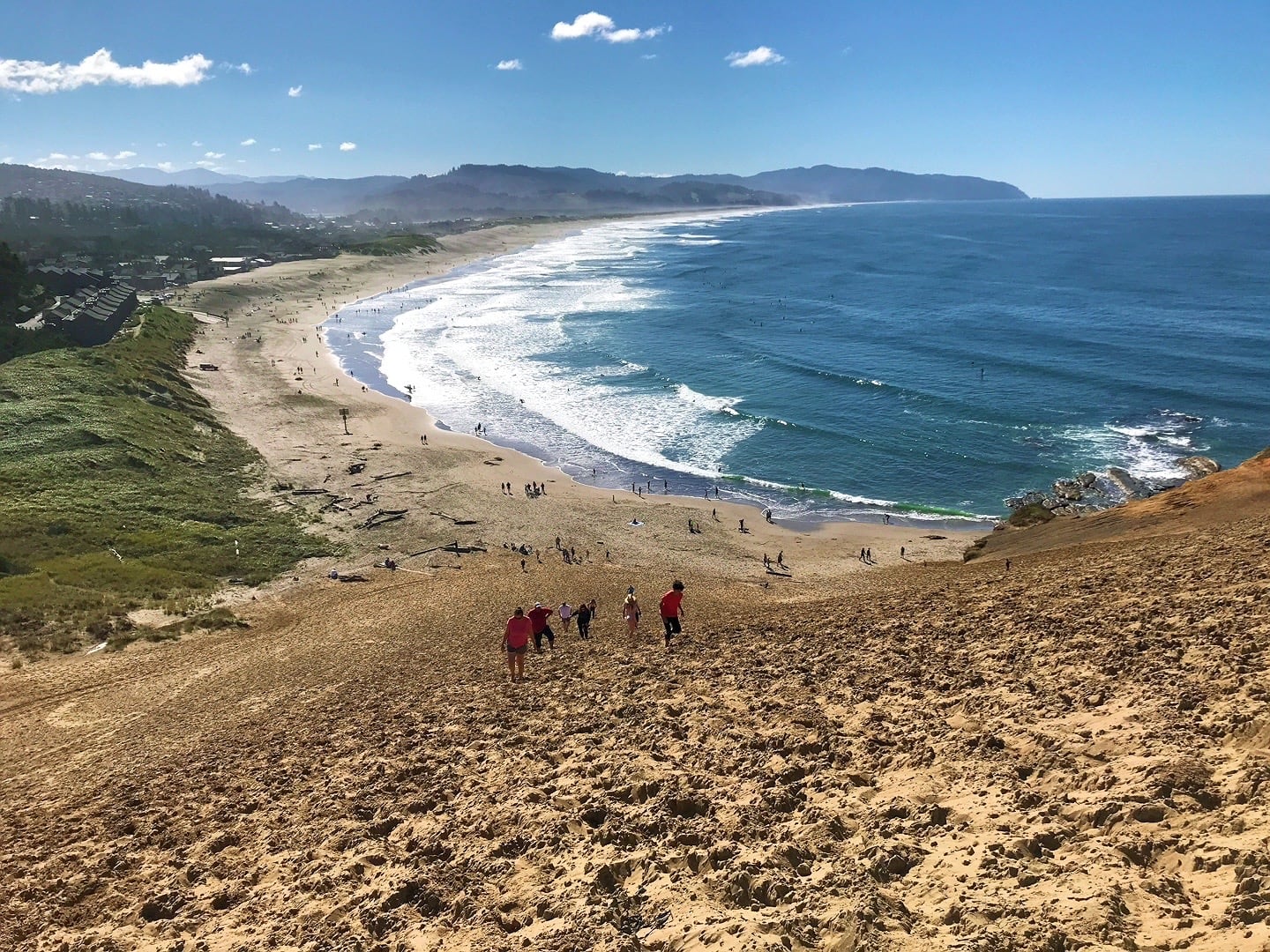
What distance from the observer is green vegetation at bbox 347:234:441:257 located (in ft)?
427

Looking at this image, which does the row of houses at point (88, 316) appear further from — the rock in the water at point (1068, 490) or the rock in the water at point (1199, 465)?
the rock in the water at point (1199, 465)

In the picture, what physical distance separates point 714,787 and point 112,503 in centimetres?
2885

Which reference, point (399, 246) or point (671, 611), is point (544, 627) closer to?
point (671, 611)

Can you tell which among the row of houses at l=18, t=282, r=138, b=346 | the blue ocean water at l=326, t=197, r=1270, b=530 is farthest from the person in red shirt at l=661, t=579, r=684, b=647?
the row of houses at l=18, t=282, r=138, b=346

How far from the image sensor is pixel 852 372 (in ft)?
182

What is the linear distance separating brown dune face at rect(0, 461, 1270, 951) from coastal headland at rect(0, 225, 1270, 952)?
45 mm

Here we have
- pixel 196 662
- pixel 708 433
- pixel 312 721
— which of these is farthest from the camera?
pixel 708 433

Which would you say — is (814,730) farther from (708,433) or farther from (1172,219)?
(1172,219)

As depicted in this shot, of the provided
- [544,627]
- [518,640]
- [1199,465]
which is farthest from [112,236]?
[1199,465]

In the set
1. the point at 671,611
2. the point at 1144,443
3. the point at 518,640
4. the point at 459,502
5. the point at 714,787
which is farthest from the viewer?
the point at 1144,443

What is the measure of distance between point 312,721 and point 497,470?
25338 millimetres

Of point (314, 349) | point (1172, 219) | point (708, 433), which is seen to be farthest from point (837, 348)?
point (1172, 219)

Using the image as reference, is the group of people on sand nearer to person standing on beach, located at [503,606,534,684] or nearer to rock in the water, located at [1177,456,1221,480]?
person standing on beach, located at [503,606,534,684]

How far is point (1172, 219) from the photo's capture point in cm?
19438
